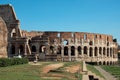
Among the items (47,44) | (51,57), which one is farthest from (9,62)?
(47,44)

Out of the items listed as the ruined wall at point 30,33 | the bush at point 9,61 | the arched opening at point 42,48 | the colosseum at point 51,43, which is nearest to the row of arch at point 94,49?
the colosseum at point 51,43

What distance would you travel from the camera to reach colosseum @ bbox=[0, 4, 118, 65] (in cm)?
6525

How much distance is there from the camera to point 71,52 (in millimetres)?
72000

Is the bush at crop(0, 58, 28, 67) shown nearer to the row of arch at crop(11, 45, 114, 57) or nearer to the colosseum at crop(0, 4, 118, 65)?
the colosseum at crop(0, 4, 118, 65)

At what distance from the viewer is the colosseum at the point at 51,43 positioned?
65250 mm

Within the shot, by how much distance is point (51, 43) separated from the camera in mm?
68000

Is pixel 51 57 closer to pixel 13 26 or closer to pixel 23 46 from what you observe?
pixel 23 46

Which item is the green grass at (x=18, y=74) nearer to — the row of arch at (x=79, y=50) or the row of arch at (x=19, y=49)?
the row of arch at (x=19, y=49)

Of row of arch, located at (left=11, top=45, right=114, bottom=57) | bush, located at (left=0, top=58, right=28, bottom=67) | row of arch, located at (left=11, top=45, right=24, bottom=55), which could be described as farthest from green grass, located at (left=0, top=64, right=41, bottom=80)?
row of arch, located at (left=11, top=45, right=114, bottom=57)

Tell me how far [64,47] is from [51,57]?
30.8 feet

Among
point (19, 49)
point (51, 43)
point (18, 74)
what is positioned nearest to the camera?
point (18, 74)

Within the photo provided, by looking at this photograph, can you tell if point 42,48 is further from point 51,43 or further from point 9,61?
point 9,61

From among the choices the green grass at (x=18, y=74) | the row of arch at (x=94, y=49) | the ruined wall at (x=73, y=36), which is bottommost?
the green grass at (x=18, y=74)

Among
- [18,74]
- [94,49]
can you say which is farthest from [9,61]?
[94,49]
